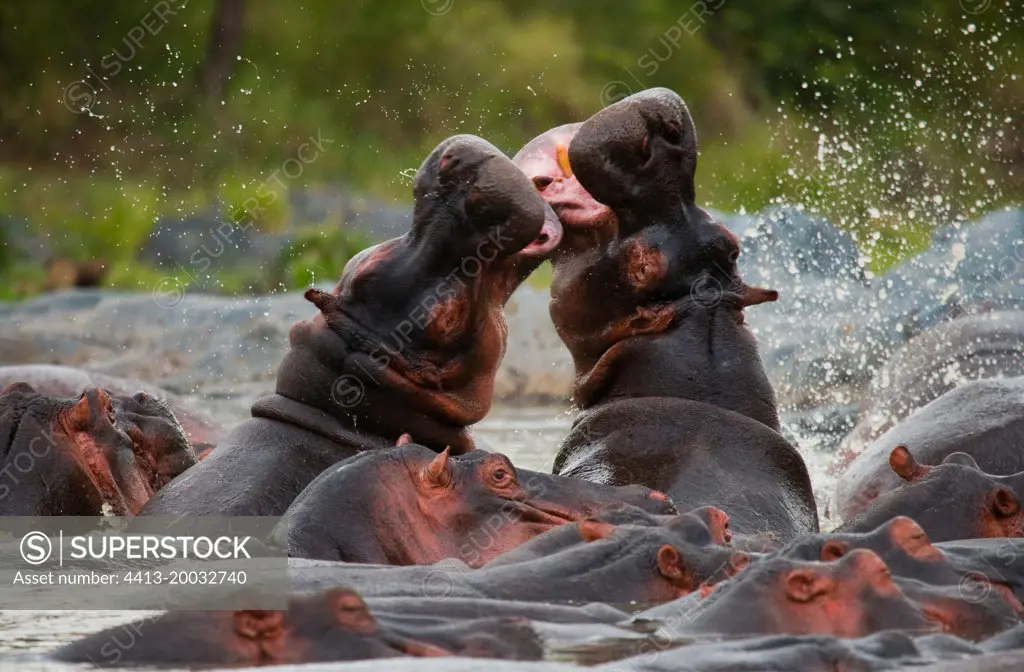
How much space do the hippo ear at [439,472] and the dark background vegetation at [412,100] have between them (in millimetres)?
14169

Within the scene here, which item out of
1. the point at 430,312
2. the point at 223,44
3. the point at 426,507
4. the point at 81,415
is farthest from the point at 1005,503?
the point at 223,44

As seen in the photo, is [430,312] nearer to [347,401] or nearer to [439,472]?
[347,401]

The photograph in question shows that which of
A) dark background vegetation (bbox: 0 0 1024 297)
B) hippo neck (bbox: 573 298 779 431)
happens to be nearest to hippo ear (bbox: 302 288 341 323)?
hippo neck (bbox: 573 298 779 431)

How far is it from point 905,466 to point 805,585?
1268 millimetres

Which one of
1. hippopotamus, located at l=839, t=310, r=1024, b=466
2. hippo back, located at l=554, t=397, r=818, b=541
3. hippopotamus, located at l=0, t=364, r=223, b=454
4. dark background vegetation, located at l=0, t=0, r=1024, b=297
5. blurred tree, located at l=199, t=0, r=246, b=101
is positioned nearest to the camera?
hippo back, located at l=554, t=397, r=818, b=541

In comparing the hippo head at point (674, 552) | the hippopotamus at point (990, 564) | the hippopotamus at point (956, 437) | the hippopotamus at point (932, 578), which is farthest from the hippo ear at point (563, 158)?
the hippopotamus at point (932, 578)

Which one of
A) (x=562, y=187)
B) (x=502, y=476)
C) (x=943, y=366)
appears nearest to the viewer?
(x=502, y=476)

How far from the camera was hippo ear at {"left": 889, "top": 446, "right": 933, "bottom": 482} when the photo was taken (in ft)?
16.0

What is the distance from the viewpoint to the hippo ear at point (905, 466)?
192 inches

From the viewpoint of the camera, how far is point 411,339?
17.6ft

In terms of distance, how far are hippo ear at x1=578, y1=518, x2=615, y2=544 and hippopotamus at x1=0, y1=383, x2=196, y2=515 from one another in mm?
1782

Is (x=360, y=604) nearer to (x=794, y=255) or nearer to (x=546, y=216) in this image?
(x=546, y=216)

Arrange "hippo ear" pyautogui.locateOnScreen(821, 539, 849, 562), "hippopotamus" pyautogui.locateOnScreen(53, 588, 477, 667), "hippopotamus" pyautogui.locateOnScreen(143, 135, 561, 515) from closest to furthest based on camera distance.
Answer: "hippopotamus" pyautogui.locateOnScreen(53, 588, 477, 667), "hippo ear" pyautogui.locateOnScreen(821, 539, 849, 562), "hippopotamus" pyautogui.locateOnScreen(143, 135, 561, 515)

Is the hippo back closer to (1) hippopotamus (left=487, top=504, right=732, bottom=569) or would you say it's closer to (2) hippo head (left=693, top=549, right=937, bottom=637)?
→ (1) hippopotamus (left=487, top=504, right=732, bottom=569)
